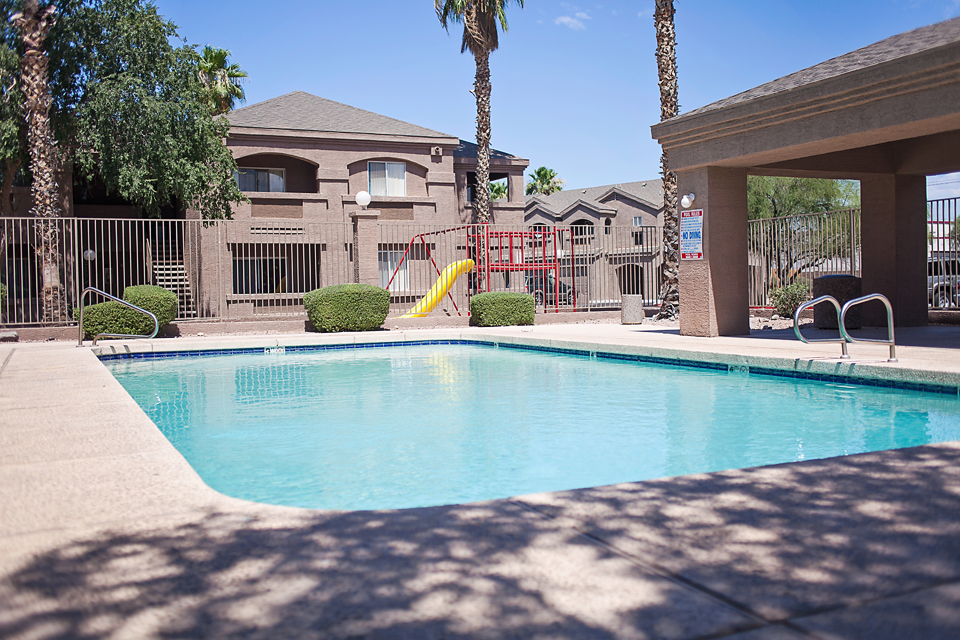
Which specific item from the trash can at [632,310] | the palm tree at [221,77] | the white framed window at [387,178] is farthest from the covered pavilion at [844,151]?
the palm tree at [221,77]

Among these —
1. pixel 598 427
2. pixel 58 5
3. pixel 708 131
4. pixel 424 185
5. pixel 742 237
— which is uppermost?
pixel 58 5

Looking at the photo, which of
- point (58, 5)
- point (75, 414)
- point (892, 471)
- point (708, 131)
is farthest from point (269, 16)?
point (892, 471)

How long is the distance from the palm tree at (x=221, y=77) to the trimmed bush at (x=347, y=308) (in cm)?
1513

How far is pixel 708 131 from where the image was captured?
12.1 meters

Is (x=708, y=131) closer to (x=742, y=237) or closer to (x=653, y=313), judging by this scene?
(x=742, y=237)

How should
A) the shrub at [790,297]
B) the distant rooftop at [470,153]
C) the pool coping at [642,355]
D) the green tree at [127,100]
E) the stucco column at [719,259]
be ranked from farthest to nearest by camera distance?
the distant rooftop at [470,153] < the green tree at [127,100] < the shrub at [790,297] < the stucco column at [719,259] < the pool coping at [642,355]

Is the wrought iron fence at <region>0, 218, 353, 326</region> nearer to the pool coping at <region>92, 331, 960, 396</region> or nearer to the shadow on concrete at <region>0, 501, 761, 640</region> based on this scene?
the pool coping at <region>92, 331, 960, 396</region>

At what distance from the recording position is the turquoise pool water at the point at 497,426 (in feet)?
16.6

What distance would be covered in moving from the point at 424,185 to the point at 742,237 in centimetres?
1754

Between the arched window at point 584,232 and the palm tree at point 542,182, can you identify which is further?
the palm tree at point 542,182

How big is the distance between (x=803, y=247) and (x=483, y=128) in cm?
1397

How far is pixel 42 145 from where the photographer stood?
17.0 m

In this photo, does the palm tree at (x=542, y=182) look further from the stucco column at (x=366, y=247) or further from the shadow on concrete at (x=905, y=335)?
the shadow on concrete at (x=905, y=335)

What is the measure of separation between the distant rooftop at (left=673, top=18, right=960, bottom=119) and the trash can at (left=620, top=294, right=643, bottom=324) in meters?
6.65
